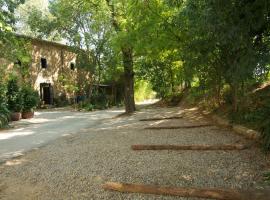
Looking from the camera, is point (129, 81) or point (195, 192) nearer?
point (195, 192)

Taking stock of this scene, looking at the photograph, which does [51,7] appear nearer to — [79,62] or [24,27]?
[79,62]

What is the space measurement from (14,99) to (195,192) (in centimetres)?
1573

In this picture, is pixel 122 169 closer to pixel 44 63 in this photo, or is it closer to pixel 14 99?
pixel 14 99

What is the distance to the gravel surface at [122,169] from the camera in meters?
5.36

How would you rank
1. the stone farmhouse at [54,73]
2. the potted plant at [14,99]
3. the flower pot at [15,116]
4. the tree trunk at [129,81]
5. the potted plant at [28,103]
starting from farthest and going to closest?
the stone farmhouse at [54,73]
the potted plant at [28,103]
the potted plant at [14,99]
the flower pot at [15,116]
the tree trunk at [129,81]

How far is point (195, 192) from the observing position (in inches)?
182

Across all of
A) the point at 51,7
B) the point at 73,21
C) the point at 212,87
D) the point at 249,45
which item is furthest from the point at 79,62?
the point at 249,45

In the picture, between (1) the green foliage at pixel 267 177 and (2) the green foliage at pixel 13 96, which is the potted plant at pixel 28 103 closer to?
(2) the green foliage at pixel 13 96

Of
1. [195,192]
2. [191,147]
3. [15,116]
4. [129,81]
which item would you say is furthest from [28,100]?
[195,192]

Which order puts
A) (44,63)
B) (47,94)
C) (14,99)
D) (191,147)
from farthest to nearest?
(47,94), (44,63), (14,99), (191,147)

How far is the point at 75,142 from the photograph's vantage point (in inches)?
394

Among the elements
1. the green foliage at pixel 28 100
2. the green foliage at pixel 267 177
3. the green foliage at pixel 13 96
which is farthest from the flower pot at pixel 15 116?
the green foliage at pixel 267 177

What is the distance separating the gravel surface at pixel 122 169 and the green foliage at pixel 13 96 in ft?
33.6

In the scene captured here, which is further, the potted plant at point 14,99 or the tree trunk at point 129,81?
the potted plant at point 14,99
